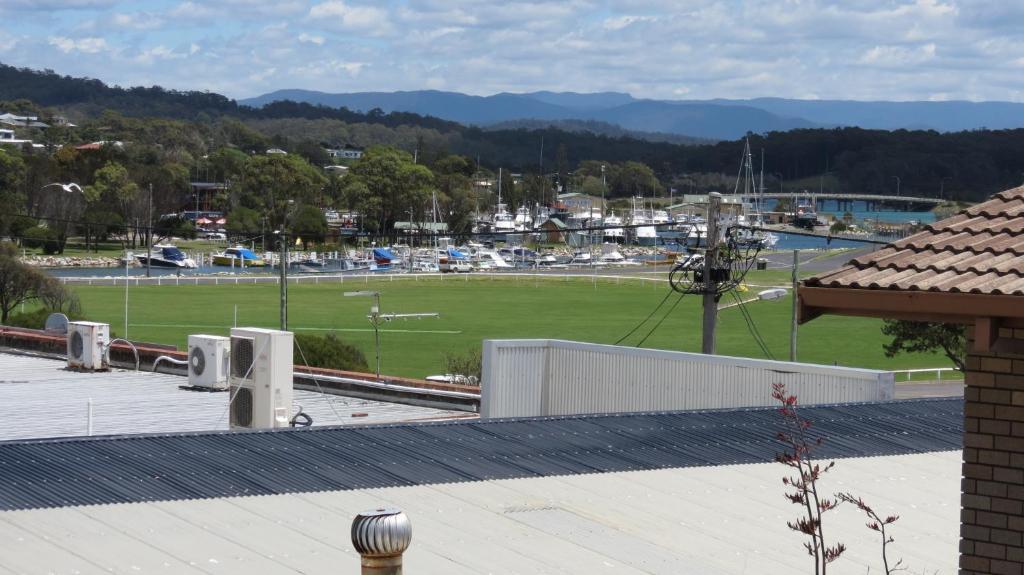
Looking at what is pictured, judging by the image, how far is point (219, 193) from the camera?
518 ft

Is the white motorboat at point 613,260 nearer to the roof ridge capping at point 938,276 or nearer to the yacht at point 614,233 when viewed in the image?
the yacht at point 614,233

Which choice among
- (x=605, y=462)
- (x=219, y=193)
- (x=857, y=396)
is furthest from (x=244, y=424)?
(x=219, y=193)

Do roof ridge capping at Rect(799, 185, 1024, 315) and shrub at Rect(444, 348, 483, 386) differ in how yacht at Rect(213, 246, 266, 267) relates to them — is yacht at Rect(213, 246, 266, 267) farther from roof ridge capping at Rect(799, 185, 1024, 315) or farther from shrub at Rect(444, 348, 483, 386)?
roof ridge capping at Rect(799, 185, 1024, 315)

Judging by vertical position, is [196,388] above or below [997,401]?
below

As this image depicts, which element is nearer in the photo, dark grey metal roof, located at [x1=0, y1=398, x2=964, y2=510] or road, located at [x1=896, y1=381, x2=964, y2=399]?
dark grey metal roof, located at [x1=0, y1=398, x2=964, y2=510]

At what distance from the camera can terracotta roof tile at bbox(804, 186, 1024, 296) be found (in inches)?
236

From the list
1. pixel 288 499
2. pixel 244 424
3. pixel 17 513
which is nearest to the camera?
pixel 17 513

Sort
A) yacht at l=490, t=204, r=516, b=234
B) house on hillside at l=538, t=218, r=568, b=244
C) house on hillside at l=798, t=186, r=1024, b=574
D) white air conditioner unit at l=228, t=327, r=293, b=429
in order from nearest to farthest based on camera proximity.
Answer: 1. house on hillside at l=798, t=186, r=1024, b=574
2. white air conditioner unit at l=228, t=327, r=293, b=429
3. house on hillside at l=538, t=218, r=568, b=244
4. yacht at l=490, t=204, r=516, b=234

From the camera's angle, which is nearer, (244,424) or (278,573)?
(278,573)

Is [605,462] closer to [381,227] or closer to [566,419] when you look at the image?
[566,419]

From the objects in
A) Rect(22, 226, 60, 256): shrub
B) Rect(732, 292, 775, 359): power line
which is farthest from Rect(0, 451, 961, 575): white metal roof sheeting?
Rect(22, 226, 60, 256): shrub

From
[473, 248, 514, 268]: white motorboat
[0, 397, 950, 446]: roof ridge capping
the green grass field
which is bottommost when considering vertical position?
the green grass field

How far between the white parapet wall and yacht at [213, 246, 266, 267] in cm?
9266

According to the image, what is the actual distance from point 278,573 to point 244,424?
25.4 ft
